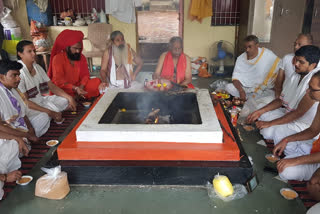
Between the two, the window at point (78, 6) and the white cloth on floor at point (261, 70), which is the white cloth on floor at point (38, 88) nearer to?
the white cloth on floor at point (261, 70)

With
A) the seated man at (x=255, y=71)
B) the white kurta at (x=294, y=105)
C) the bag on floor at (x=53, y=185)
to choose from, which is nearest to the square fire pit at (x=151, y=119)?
the bag on floor at (x=53, y=185)

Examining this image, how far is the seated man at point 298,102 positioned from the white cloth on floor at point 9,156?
272 cm

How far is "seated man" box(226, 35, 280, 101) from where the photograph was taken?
479 centimetres

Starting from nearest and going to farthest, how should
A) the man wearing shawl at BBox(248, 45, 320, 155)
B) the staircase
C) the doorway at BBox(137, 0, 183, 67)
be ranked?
1. the man wearing shawl at BBox(248, 45, 320, 155)
2. the doorway at BBox(137, 0, 183, 67)
3. the staircase

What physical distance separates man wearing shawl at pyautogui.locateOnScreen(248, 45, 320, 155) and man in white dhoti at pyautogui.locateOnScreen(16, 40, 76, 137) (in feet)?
9.03

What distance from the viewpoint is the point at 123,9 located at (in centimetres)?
722

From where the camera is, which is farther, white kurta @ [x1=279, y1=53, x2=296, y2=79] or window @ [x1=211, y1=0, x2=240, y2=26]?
window @ [x1=211, y1=0, x2=240, y2=26]

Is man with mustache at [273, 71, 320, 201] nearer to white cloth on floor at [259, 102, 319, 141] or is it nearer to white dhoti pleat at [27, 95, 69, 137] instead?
white cloth on floor at [259, 102, 319, 141]

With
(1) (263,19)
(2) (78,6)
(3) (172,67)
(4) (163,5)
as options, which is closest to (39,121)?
(3) (172,67)

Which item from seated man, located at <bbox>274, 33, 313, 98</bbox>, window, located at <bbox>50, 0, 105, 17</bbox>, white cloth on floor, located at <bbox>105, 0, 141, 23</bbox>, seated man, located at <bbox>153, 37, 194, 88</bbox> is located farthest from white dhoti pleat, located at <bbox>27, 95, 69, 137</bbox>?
window, located at <bbox>50, 0, 105, 17</bbox>

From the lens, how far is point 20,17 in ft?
24.2

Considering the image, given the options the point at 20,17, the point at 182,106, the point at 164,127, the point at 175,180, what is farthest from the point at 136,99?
the point at 20,17

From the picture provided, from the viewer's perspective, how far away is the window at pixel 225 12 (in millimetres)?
7430

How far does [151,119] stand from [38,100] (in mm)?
1808
